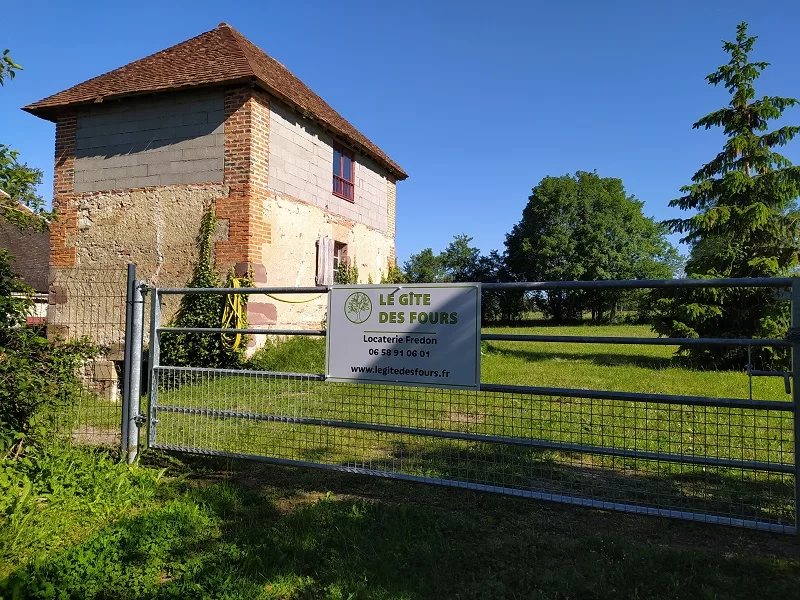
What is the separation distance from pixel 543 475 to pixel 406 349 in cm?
179

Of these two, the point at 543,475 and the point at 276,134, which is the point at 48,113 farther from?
the point at 543,475

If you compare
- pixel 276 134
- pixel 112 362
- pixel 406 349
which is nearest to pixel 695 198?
pixel 276 134

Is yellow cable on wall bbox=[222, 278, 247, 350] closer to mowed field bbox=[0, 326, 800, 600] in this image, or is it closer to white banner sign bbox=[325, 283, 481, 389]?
mowed field bbox=[0, 326, 800, 600]

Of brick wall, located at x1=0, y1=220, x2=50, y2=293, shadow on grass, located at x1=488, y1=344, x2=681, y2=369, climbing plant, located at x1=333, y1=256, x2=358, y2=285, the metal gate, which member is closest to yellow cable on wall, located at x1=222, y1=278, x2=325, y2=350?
climbing plant, located at x1=333, y1=256, x2=358, y2=285

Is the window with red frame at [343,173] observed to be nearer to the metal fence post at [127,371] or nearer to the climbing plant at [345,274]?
the climbing plant at [345,274]

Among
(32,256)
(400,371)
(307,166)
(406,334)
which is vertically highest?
(307,166)

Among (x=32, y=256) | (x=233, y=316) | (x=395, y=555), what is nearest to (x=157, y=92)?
(x=233, y=316)

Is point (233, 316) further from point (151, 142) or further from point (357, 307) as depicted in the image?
point (357, 307)

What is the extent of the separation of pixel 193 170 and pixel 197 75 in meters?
2.02

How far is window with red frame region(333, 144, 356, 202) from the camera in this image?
14.4 m

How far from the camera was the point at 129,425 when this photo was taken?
4.69 m

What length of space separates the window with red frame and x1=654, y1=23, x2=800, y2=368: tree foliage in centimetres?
916

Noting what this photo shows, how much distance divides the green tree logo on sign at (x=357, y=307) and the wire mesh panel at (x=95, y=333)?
8.87 ft

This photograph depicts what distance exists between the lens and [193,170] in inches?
445
